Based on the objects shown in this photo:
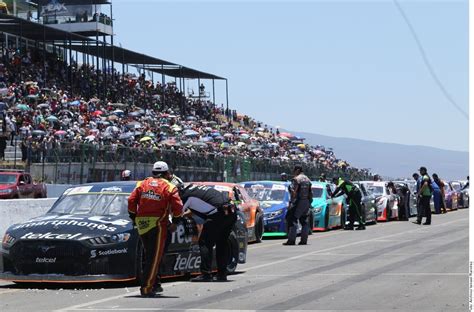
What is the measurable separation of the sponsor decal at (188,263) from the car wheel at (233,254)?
1.43 feet

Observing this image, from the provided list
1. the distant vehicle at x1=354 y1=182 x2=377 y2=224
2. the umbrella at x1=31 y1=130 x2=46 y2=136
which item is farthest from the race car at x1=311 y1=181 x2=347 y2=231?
the umbrella at x1=31 y1=130 x2=46 y2=136

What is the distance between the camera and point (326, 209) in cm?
2852

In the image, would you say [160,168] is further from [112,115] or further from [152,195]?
[112,115]

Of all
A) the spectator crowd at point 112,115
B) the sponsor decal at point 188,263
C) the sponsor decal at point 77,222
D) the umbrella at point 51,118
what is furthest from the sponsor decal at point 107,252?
the umbrella at point 51,118

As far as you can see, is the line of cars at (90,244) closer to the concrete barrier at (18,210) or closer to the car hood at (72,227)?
the car hood at (72,227)

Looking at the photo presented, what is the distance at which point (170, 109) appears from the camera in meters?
67.3

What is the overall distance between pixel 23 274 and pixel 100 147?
1924 cm

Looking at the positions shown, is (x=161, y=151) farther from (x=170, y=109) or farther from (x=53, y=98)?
(x=170, y=109)

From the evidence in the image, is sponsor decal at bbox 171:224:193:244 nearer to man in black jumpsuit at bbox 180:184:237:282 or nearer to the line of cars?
the line of cars

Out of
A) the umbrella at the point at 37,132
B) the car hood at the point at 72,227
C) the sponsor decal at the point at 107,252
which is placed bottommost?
the sponsor decal at the point at 107,252

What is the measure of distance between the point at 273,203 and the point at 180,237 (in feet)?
37.5

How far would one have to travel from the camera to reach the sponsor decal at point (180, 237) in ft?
45.9

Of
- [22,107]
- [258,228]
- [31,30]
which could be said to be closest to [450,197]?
[22,107]

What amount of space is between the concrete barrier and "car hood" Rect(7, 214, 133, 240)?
27.8 ft
